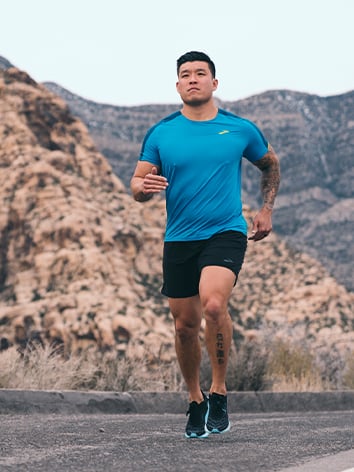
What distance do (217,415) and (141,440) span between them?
0.55 metres

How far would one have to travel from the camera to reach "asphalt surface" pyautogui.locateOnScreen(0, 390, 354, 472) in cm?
478

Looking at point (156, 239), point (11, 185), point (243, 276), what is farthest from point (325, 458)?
point (243, 276)

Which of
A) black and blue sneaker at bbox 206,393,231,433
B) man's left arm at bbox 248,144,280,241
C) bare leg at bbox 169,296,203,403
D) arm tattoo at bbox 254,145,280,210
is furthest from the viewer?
arm tattoo at bbox 254,145,280,210

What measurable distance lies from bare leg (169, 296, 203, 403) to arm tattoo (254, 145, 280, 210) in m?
0.95

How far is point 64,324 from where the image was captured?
22.9 metres

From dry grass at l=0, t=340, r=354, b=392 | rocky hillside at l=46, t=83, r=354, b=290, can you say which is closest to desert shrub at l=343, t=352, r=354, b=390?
dry grass at l=0, t=340, r=354, b=392

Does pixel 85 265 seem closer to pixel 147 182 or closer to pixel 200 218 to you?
pixel 200 218

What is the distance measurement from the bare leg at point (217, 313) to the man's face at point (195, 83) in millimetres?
1159

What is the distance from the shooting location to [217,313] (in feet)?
20.5

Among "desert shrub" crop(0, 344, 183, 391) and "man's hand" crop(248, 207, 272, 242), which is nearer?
"man's hand" crop(248, 207, 272, 242)

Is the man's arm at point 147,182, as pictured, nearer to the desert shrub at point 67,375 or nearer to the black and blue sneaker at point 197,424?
the black and blue sneaker at point 197,424

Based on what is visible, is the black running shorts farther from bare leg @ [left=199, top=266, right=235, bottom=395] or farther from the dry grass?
the dry grass

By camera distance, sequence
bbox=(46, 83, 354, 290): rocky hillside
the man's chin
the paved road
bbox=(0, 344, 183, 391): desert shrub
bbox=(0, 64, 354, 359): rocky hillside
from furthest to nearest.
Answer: bbox=(46, 83, 354, 290): rocky hillside, bbox=(0, 64, 354, 359): rocky hillside, bbox=(0, 344, 183, 391): desert shrub, the man's chin, the paved road

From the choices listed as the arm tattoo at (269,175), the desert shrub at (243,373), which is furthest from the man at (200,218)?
the desert shrub at (243,373)
